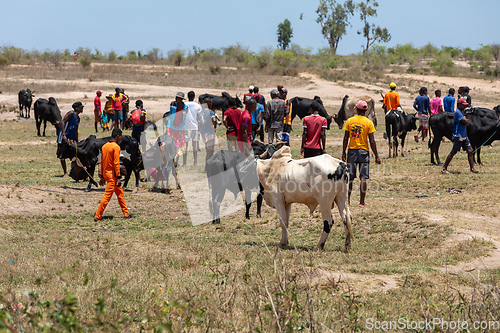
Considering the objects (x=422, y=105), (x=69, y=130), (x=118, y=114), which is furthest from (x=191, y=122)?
(x=118, y=114)

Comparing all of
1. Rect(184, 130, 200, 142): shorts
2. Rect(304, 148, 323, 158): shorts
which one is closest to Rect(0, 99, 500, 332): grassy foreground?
Rect(304, 148, 323, 158): shorts

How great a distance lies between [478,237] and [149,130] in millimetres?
8438

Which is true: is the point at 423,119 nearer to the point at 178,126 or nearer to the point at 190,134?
the point at 190,134

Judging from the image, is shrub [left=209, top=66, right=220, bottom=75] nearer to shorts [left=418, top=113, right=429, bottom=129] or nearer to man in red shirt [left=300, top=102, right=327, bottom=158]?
shorts [left=418, top=113, right=429, bottom=129]

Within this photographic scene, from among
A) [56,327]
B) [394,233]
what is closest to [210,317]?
[56,327]

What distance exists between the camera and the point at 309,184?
7793mm

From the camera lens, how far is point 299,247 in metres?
8.41

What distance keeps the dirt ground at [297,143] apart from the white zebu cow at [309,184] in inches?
46.9

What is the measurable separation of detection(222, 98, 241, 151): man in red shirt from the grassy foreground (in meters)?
1.69

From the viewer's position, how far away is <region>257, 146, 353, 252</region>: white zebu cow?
766 cm

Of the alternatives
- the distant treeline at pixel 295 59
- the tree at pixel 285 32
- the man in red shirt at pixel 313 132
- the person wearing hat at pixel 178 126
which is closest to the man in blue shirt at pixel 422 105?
the man in red shirt at pixel 313 132

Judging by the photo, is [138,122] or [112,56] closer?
[138,122]

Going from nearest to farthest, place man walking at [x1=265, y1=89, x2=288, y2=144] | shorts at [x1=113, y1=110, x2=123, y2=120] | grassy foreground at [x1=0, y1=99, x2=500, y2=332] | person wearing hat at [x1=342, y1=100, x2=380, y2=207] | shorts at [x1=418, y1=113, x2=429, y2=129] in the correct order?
grassy foreground at [x1=0, y1=99, x2=500, y2=332] → person wearing hat at [x1=342, y1=100, x2=380, y2=207] → man walking at [x1=265, y1=89, x2=288, y2=144] → shorts at [x1=418, y1=113, x2=429, y2=129] → shorts at [x1=113, y1=110, x2=123, y2=120]

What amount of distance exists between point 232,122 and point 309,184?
4.97m
